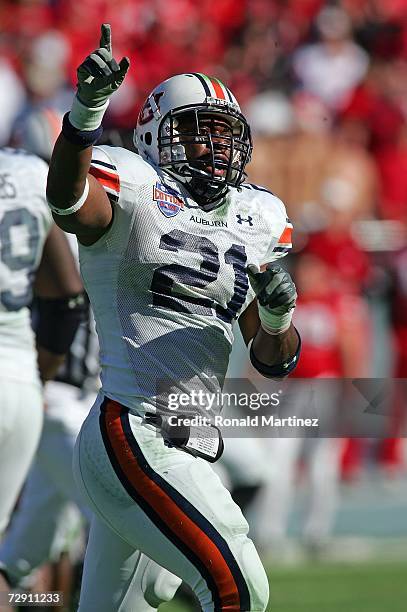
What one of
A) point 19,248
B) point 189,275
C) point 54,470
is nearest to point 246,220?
point 189,275

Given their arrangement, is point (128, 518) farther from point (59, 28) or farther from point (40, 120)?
point (59, 28)

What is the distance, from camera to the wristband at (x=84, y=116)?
294cm

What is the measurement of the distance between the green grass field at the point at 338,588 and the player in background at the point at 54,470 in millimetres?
1034

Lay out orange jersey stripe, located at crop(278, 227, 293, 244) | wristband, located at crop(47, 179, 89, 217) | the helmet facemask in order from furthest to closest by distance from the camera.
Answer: orange jersey stripe, located at crop(278, 227, 293, 244), the helmet facemask, wristband, located at crop(47, 179, 89, 217)

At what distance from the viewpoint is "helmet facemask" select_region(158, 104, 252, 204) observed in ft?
11.1

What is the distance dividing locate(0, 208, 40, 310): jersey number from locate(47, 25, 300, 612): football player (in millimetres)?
890

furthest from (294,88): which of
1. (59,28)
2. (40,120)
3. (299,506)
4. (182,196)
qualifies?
(182,196)

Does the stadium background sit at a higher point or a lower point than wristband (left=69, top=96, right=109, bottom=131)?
lower

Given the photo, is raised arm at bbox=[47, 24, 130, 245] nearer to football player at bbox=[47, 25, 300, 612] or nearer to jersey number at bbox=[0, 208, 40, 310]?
football player at bbox=[47, 25, 300, 612]

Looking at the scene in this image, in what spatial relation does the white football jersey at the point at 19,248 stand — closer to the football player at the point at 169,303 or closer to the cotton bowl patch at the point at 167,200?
the football player at the point at 169,303

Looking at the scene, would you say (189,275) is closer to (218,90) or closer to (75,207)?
(75,207)

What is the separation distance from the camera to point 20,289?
4355 millimetres

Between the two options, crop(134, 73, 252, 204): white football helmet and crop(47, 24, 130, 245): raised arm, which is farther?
crop(134, 73, 252, 204): white football helmet

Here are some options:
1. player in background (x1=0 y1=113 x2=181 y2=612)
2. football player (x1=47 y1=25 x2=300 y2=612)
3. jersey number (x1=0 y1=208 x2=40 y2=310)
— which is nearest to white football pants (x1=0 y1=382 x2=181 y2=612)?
player in background (x1=0 y1=113 x2=181 y2=612)
